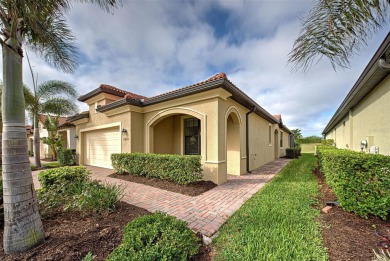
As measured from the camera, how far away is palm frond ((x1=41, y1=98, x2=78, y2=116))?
40.2 feet

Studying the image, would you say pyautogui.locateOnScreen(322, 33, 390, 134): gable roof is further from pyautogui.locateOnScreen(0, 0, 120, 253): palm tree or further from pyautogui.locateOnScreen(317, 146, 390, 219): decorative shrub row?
pyautogui.locateOnScreen(0, 0, 120, 253): palm tree

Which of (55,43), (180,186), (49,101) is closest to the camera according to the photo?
(55,43)

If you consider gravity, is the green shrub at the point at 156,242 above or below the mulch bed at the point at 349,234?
above

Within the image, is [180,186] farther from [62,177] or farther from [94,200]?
[62,177]

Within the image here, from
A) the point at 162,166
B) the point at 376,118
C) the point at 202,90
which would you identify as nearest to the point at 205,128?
the point at 202,90

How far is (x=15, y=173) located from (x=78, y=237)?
1.42m

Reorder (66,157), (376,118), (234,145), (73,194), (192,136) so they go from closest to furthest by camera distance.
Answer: (73,194)
(376,118)
(234,145)
(192,136)
(66,157)

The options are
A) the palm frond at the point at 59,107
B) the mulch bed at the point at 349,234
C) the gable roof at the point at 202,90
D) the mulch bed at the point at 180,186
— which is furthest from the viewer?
the palm frond at the point at 59,107

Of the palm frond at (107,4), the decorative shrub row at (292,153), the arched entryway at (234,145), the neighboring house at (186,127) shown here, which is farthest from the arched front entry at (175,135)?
the decorative shrub row at (292,153)

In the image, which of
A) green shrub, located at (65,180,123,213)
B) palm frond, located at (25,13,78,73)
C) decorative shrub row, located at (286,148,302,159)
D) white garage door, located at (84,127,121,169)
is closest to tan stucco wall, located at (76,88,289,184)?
white garage door, located at (84,127,121,169)

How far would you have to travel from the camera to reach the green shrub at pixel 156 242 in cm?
195

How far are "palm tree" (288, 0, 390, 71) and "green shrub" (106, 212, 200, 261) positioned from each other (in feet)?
11.6

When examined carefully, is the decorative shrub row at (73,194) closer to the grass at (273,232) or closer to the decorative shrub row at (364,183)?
the grass at (273,232)

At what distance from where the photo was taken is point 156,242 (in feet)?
7.29
